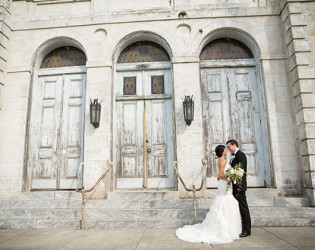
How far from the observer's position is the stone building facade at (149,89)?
244 inches

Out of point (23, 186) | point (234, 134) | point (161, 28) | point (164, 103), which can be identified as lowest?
point (23, 186)

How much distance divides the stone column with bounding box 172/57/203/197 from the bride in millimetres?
1717

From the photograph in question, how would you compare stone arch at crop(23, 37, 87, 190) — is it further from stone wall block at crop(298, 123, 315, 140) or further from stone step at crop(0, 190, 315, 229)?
stone wall block at crop(298, 123, 315, 140)

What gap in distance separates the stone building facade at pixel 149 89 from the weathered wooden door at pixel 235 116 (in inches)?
1.1

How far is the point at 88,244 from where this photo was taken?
3734 millimetres

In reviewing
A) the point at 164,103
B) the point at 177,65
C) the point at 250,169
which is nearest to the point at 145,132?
the point at 164,103

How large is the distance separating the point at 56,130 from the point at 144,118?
269cm

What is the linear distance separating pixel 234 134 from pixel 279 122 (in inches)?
47.4

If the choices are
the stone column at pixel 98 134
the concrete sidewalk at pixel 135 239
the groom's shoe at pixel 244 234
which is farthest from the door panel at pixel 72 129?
the groom's shoe at pixel 244 234

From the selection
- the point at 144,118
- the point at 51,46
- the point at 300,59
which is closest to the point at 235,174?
the point at 144,118

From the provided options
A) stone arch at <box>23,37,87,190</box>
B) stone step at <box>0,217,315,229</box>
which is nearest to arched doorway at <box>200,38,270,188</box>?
stone step at <box>0,217,315,229</box>

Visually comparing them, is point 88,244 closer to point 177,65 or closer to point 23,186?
point 23,186

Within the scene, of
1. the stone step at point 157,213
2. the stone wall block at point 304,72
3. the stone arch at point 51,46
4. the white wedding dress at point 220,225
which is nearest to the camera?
the white wedding dress at point 220,225

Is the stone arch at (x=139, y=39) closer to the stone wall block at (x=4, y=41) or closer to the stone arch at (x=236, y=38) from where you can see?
the stone arch at (x=236, y=38)
